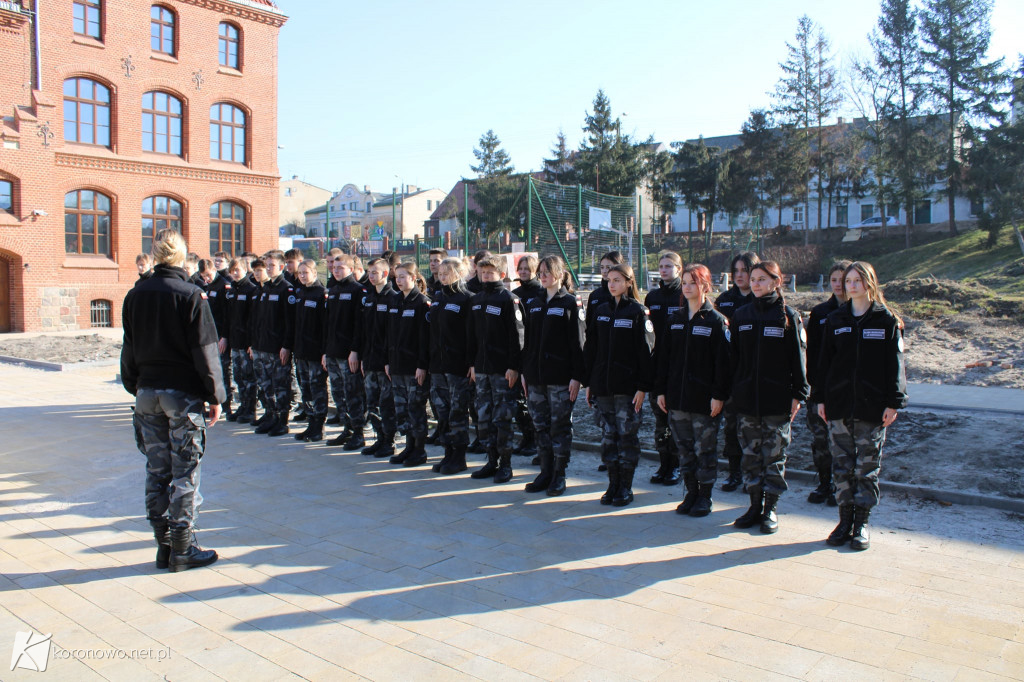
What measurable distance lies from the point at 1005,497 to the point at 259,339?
829cm

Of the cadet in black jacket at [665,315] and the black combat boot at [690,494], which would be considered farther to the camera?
the cadet in black jacket at [665,315]

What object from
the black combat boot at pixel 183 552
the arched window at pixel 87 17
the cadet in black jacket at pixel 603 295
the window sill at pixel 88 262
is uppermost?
the arched window at pixel 87 17

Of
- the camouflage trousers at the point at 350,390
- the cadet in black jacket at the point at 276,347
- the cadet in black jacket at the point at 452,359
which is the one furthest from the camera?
the cadet in black jacket at the point at 276,347

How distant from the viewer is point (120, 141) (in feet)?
90.7

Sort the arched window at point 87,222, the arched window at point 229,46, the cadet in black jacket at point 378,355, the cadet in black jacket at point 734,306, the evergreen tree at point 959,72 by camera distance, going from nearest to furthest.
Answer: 1. the cadet in black jacket at point 734,306
2. the cadet in black jacket at point 378,355
3. the arched window at point 87,222
4. the arched window at point 229,46
5. the evergreen tree at point 959,72

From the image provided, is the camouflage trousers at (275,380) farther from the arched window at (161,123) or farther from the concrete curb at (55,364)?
the arched window at (161,123)

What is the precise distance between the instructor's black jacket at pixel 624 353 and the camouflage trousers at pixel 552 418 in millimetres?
347

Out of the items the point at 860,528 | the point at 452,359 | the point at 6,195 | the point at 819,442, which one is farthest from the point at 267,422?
the point at 6,195

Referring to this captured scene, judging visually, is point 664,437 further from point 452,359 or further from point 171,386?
point 171,386

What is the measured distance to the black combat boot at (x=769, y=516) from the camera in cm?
578

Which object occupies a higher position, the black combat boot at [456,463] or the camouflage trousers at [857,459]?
the camouflage trousers at [857,459]

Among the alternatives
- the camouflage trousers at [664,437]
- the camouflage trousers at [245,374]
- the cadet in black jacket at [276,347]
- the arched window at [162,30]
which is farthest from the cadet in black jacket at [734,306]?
the arched window at [162,30]

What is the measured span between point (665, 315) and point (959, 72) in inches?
1624

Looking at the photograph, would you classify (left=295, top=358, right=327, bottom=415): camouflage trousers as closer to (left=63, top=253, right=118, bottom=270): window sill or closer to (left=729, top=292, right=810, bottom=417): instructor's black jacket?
(left=729, top=292, right=810, bottom=417): instructor's black jacket
